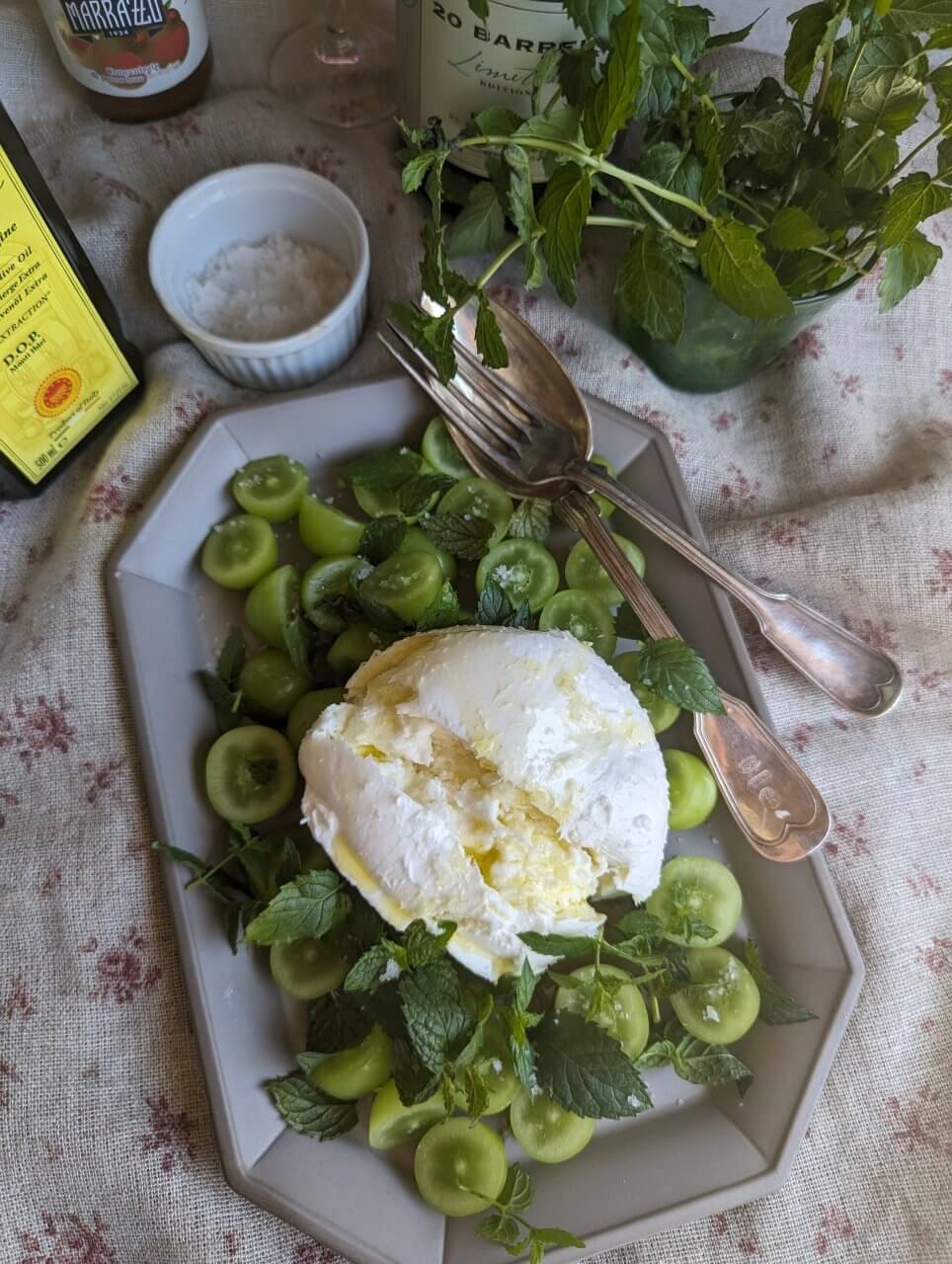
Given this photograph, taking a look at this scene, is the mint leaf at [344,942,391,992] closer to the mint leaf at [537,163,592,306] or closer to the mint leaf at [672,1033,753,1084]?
the mint leaf at [672,1033,753,1084]

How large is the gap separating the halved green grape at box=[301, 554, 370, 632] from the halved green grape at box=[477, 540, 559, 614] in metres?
0.11

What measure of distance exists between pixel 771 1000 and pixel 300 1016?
1.26 ft

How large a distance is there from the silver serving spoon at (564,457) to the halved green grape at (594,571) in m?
0.04

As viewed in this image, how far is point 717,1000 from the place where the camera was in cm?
74

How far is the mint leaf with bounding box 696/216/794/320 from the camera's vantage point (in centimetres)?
63

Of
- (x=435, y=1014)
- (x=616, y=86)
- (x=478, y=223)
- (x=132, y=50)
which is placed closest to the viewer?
(x=616, y=86)

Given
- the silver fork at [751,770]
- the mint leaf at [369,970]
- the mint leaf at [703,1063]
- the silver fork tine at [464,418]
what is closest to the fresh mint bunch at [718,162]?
the silver fork tine at [464,418]

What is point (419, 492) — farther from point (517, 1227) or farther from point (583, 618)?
point (517, 1227)

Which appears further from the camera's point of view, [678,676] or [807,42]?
[678,676]

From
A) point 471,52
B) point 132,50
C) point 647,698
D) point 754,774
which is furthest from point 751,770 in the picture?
point 132,50

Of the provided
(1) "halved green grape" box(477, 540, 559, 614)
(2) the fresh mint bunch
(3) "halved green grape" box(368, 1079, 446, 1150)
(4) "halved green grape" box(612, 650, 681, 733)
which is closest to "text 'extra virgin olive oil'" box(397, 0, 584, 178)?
(2) the fresh mint bunch

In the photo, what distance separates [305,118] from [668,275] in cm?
56

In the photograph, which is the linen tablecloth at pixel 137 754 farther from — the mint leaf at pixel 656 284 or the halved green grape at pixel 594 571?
the mint leaf at pixel 656 284

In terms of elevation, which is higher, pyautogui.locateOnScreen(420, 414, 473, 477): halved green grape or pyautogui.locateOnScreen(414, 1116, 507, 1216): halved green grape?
pyautogui.locateOnScreen(420, 414, 473, 477): halved green grape
